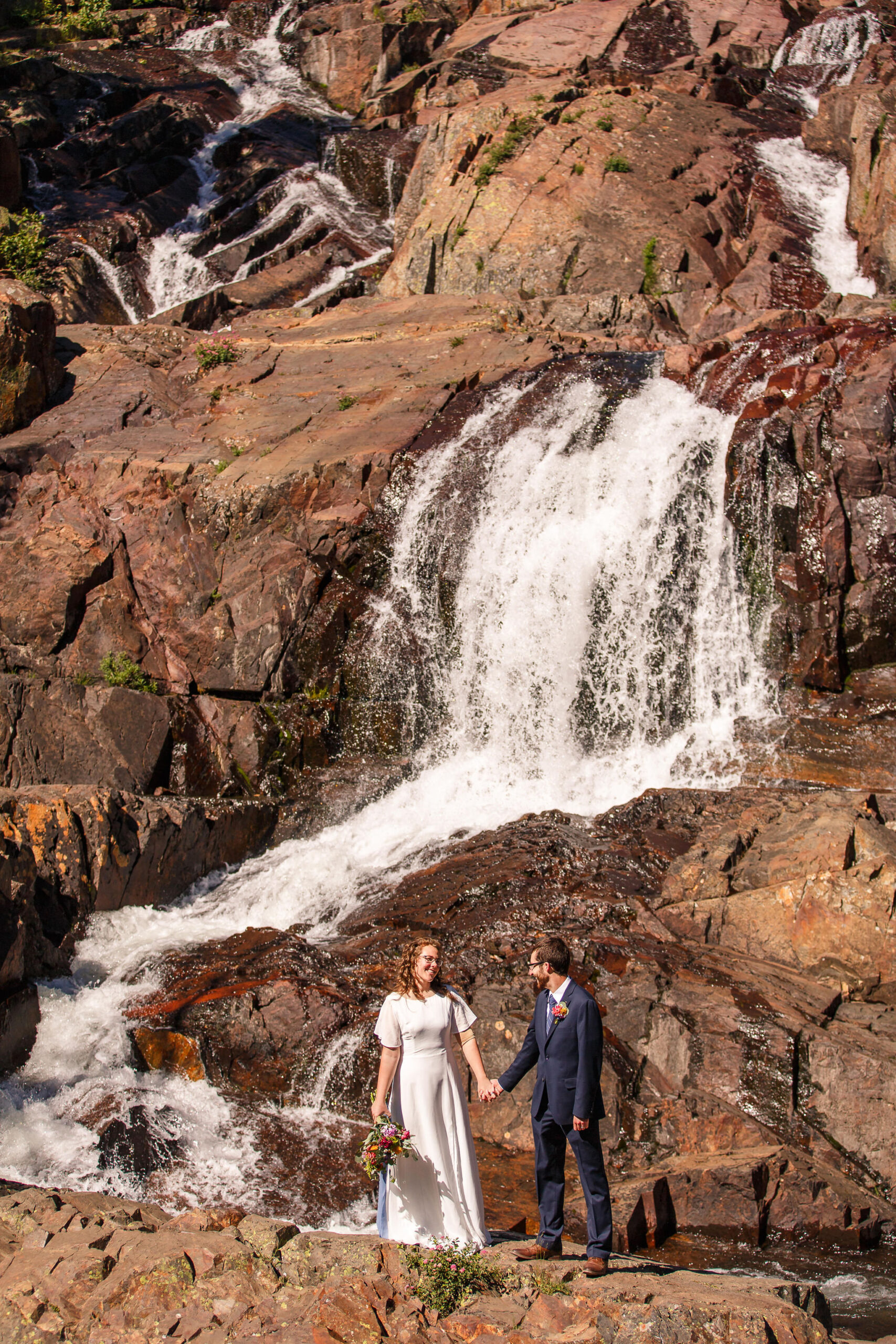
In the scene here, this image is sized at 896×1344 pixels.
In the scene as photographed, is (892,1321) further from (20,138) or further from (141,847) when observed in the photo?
(20,138)

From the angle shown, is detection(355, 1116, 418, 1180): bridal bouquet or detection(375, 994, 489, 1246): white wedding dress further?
detection(375, 994, 489, 1246): white wedding dress

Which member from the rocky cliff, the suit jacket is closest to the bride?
the suit jacket

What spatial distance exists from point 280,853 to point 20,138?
25.8 metres

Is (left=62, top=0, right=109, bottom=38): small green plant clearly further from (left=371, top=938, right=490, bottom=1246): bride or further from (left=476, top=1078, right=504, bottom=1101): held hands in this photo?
(left=476, top=1078, right=504, bottom=1101): held hands

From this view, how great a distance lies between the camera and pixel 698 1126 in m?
8.84

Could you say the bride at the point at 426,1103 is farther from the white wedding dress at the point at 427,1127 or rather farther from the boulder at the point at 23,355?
the boulder at the point at 23,355

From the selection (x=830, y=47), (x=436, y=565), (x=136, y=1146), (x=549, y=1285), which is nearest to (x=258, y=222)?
(x=830, y=47)

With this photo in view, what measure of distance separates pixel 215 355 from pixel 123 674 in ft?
26.7

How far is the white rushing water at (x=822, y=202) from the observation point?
2370 cm

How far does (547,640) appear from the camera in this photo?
16766 mm

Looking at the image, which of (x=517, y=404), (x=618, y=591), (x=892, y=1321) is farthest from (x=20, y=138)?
(x=892, y=1321)

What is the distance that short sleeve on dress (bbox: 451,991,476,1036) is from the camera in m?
6.10

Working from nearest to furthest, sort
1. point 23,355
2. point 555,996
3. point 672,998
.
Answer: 1. point 555,996
2. point 672,998
3. point 23,355

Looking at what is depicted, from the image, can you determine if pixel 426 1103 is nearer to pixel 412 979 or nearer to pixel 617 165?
pixel 412 979
